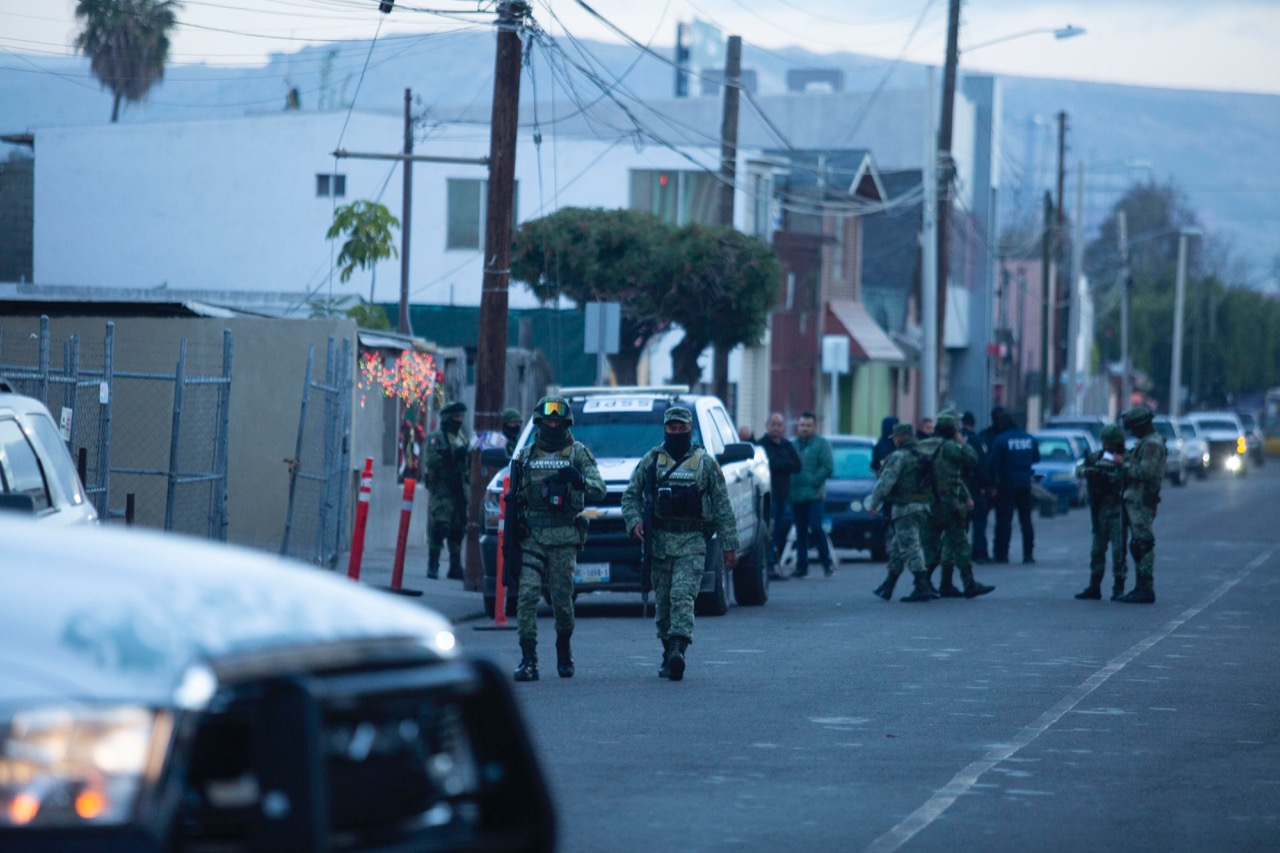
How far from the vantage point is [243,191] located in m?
40.6

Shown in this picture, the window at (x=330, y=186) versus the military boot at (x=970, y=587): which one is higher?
the window at (x=330, y=186)

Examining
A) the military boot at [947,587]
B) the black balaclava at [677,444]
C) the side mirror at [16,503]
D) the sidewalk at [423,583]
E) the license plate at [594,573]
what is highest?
the black balaclava at [677,444]

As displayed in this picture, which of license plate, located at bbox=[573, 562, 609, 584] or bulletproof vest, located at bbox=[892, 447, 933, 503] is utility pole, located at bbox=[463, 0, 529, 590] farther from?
bulletproof vest, located at bbox=[892, 447, 933, 503]

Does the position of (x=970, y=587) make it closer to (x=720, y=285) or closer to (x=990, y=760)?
(x=990, y=760)

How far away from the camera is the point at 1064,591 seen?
2017 centimetres

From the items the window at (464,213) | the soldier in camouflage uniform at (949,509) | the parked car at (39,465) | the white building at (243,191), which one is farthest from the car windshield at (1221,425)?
the parked car at (39,465)

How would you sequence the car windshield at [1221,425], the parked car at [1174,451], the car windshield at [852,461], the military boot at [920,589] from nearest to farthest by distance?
1. the military boot at [920,589]
2. the car windshield at [852,461]
3. the parked car at [1174,451]
4. the car windshield at [1221,425]

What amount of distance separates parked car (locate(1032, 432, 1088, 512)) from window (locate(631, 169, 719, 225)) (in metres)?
8.69

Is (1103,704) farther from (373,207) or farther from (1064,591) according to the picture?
(373,207)

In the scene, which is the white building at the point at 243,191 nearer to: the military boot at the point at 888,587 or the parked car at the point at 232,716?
the military boot at the point at 888,587

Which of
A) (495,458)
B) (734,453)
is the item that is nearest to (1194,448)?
(734,453)

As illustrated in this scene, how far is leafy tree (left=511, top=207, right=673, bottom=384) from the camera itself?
31141 mm

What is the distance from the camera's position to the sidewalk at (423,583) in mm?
17602

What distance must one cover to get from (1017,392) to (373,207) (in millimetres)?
53326
